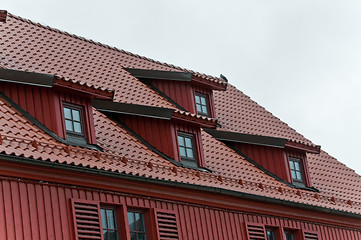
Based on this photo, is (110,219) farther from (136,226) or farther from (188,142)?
(188,142)

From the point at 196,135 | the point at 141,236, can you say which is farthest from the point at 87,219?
the point at 196,135

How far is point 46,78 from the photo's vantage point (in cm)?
1994

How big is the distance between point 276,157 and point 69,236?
11.5 metres

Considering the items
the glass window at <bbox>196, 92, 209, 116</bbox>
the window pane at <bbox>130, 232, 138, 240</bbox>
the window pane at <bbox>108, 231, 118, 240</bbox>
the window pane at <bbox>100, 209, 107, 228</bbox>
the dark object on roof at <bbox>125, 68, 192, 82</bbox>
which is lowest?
the window pane at <bbox>108, 231, 118, 240</bbox>

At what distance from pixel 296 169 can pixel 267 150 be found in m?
1.41

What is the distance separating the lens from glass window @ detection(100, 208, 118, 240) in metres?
18.8

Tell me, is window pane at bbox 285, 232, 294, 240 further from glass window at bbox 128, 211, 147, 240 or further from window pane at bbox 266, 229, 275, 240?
glass window at bbox 128, 211, 147, 240

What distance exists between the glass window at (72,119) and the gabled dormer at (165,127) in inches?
116

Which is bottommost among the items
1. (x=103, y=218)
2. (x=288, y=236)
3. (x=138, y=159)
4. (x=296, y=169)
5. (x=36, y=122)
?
(x=103, y=218)

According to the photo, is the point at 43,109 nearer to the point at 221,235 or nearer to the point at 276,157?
the point at 221,235

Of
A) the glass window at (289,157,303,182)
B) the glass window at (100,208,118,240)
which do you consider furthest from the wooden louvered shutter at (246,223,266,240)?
the glass window at (289,157,303,182)

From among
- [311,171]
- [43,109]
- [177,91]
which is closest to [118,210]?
[43,109]

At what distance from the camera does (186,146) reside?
2408cm

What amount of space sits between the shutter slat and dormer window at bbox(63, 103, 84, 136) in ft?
8.80
